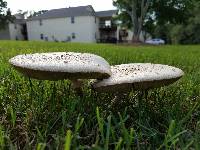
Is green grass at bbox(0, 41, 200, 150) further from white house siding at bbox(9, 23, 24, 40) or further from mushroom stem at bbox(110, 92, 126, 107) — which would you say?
white house siding at bbox(9, 23, 24, 40)

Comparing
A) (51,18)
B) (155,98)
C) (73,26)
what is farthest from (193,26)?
(155,98)

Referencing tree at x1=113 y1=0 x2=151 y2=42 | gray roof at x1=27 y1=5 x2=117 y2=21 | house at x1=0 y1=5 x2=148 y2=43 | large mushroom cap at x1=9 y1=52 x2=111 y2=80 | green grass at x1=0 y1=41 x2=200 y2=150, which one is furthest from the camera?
gray roof at x1=27 y1=5 x2=117 y2=21

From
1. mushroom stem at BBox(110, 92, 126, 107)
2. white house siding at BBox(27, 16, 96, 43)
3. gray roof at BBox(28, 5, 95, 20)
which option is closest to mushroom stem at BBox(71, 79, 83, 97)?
mushroom stem at BBox(110, 92, 126, 107)

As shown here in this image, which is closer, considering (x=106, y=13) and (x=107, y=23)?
(x=106, y=13)

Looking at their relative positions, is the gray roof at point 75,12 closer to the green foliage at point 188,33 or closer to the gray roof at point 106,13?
the gray roof at point 106,13

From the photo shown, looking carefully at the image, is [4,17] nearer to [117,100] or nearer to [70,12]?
[70,12]

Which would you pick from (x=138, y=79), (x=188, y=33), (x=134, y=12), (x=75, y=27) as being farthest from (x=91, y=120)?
A: (x=75, y=27)

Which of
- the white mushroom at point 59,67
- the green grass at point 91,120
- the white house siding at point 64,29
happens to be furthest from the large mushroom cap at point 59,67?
the white house siding at point 64,29
